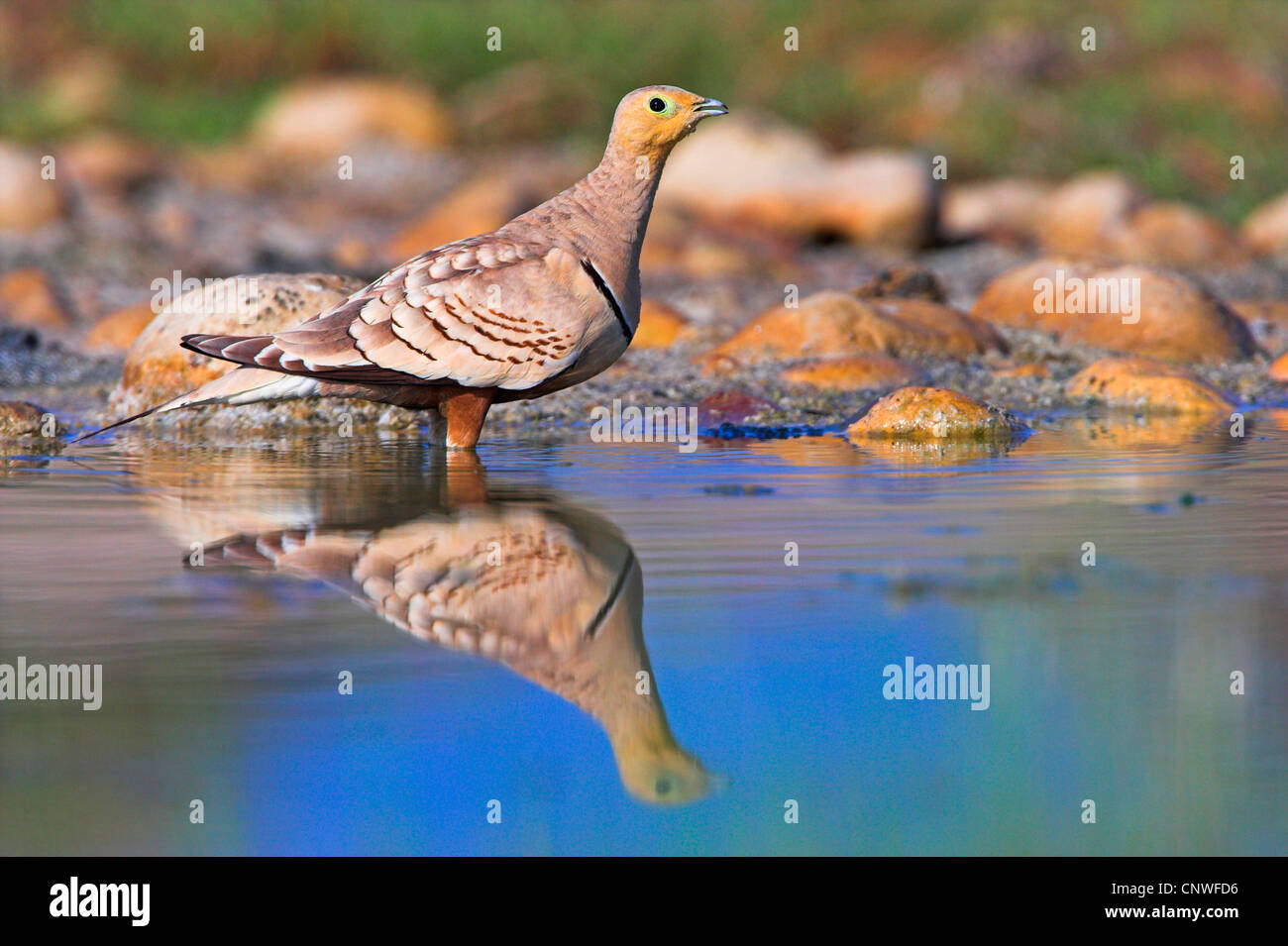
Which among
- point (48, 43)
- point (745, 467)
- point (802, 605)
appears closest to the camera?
point (802, 605)

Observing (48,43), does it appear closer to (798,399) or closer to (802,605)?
(798,399)

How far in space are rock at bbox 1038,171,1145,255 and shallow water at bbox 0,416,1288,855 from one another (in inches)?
460

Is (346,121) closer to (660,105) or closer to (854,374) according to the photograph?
(854,374)

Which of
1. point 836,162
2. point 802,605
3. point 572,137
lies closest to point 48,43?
point 572,137

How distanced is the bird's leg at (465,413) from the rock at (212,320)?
177 cm

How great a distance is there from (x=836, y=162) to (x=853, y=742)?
16.1 metres

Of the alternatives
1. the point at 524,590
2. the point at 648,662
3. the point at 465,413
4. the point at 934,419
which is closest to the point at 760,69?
the point at 934,419

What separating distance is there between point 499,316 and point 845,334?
401 centimetres

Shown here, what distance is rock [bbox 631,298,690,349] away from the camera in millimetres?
12328

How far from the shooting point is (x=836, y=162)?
758 inches


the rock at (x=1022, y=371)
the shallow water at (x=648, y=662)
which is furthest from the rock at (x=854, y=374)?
the shallow water at (x=648, y=662)

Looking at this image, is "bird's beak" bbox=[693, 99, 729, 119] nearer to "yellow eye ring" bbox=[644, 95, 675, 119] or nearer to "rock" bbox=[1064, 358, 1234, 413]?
"yellow eye ring" bbox=[644, 95, 675, 119]

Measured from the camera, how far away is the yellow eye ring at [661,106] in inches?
301

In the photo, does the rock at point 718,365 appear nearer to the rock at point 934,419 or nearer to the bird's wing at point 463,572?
the rock at point 934,419
